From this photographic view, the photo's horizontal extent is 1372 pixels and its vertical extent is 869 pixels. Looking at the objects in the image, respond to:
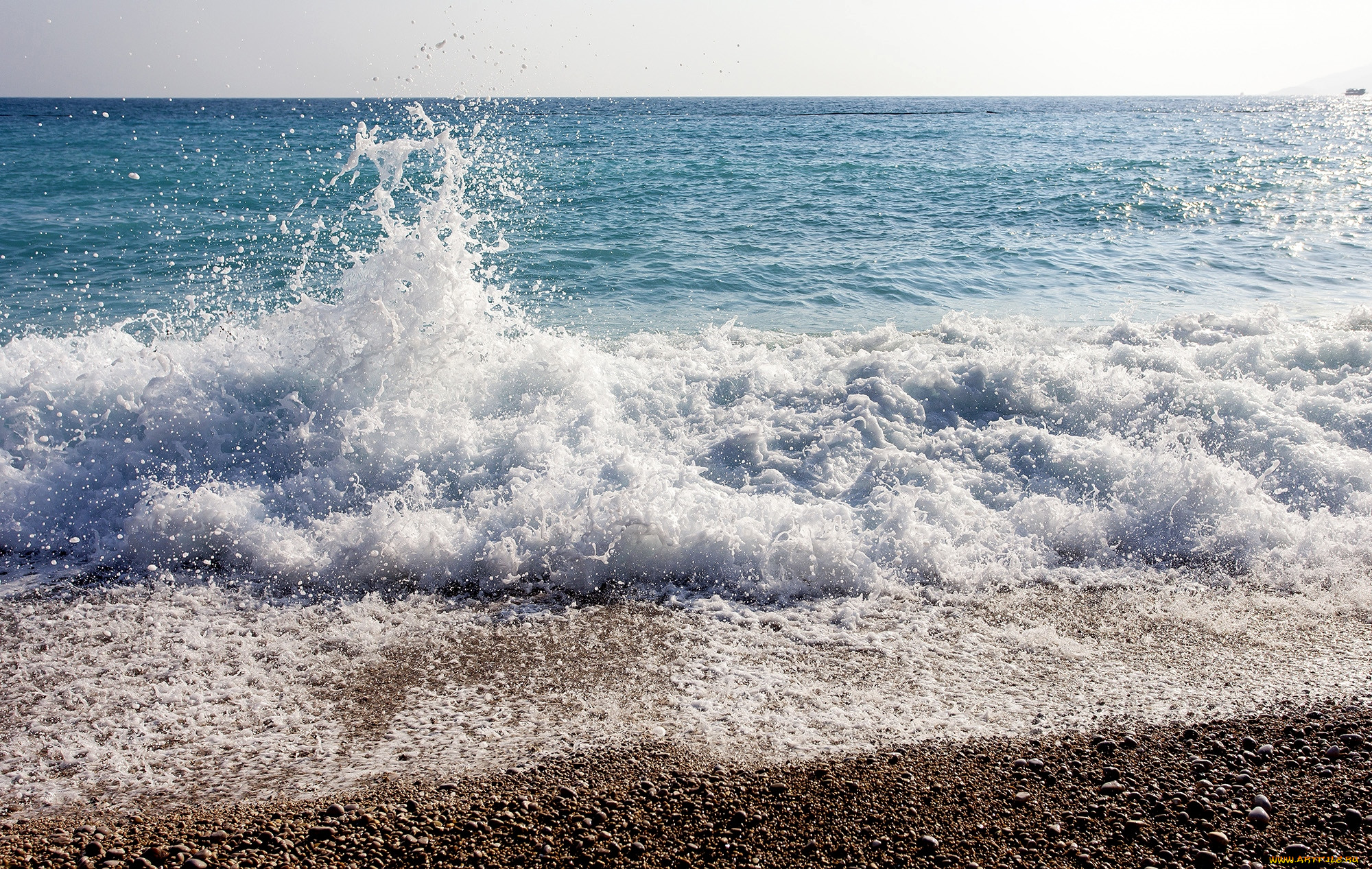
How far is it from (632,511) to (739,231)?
372 inches

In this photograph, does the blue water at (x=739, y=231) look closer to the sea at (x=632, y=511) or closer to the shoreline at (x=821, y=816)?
the sea at (x=632, y=511)

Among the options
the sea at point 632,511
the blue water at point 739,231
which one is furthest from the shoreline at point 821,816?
the blue water at point 739,231

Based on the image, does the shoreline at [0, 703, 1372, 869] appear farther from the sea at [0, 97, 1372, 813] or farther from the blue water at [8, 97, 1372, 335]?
the blue water at [8, 97, 1372, 335]

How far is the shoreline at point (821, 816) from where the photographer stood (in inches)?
97.7

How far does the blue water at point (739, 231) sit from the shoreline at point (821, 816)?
20.3 feet

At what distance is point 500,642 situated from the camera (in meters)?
3.72

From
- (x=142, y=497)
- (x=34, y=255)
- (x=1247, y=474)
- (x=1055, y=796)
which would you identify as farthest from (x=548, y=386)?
(x=34, y=255)

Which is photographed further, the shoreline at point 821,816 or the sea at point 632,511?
the sea at point 632,511

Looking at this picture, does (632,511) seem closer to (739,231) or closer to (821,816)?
(821,816)

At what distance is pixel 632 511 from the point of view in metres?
4.53

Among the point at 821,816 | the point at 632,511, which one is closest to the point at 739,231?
the point at 632,511

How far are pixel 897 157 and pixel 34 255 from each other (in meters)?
19.9

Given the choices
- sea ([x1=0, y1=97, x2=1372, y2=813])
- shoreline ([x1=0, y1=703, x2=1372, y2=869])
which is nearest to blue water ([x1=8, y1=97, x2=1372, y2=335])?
sea ([x1=0, y1=97, x2=1372, y2=813])

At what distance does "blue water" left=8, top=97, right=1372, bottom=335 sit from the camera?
9477mm
